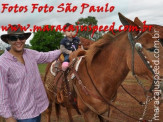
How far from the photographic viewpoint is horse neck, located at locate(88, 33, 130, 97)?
2.73 meters

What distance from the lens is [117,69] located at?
9.27ft

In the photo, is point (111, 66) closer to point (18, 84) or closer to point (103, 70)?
point (103, 70)

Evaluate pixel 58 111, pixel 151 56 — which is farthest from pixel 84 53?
pixel 58 111

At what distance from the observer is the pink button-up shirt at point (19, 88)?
2.25m

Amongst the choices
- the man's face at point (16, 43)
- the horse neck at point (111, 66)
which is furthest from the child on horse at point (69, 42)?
the man's face at point (16, 43)

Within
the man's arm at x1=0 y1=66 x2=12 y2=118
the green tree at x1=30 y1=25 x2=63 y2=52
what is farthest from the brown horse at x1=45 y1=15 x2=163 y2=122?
the green tree at x1=30 y1=25 x2=63 y2=52

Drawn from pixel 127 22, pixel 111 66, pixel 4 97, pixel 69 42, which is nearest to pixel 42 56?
pixel 4 97

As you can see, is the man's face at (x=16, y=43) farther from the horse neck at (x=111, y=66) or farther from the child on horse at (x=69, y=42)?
the child on horse at (x=69, y=42)

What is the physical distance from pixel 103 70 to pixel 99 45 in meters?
0.43

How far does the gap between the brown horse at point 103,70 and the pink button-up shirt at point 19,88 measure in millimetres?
835

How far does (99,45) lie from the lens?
306 centimetres

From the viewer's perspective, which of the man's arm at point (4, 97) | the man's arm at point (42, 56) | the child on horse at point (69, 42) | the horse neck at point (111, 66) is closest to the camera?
the man's arm at point (4, 97)

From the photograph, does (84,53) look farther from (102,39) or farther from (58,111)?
(58,111)

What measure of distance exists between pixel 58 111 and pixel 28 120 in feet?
9.76
